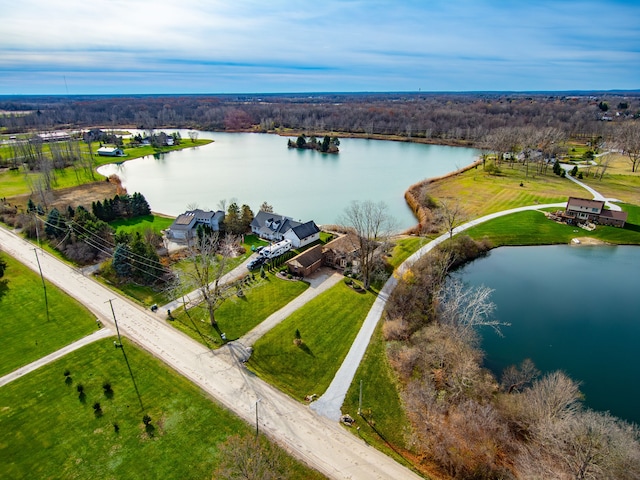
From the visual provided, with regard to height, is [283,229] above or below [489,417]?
below

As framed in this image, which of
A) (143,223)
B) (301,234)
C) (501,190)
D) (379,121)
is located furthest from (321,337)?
(379,121)

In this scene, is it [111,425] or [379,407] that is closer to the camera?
[111,425]

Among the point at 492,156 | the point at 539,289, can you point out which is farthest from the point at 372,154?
the point at 539,289

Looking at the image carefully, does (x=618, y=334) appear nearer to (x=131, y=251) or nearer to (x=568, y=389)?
(x=568, y=389)

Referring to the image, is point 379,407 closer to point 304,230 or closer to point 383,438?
point 383,438

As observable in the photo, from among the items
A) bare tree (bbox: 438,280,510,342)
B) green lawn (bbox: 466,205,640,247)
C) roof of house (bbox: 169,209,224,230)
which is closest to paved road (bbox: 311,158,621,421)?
bare tree (bbox: 438,280,510,342)

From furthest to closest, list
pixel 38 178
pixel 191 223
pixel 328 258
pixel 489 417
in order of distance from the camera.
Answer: pixel 38 178 < pixel 191 223 < pixel 328 258 < pixel 489 417

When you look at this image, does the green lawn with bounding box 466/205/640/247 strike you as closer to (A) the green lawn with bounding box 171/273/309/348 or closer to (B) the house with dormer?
(B) the house with dormer
